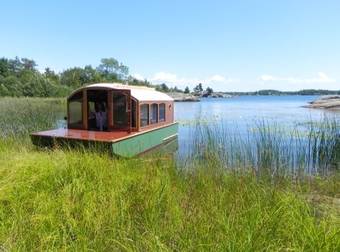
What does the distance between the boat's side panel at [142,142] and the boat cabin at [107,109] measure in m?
0.37

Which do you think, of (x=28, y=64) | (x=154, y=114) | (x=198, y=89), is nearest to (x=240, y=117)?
(x=154, y=114)

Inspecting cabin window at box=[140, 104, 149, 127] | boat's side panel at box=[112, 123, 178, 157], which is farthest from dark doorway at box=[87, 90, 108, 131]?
boat's side panel at box=[112, 123, 178, 157]

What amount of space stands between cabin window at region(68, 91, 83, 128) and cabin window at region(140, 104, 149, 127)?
194 centimetres

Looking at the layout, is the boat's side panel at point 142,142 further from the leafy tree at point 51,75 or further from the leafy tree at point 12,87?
the leafy tree at point 51,75

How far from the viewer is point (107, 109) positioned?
12008 mm

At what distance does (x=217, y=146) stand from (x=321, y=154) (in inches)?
108

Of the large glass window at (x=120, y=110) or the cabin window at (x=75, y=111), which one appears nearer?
the large glass window at (x=120, y=110)

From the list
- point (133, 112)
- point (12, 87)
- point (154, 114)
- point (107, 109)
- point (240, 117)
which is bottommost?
point (240, 117)

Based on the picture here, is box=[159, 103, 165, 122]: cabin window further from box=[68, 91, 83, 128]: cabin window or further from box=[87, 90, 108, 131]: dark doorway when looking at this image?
box=[68, 91, 83, 128]: cabin window

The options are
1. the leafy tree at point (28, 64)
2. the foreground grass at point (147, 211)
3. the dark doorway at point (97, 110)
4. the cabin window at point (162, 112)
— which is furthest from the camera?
the leafy tree at point (28, 64)

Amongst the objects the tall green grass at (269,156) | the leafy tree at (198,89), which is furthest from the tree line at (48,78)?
the leafy tree at (198,89)

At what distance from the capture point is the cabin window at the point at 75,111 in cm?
1245

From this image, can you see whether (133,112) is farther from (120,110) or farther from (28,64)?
(28,64)

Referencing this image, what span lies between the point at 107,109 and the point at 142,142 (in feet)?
4.94
